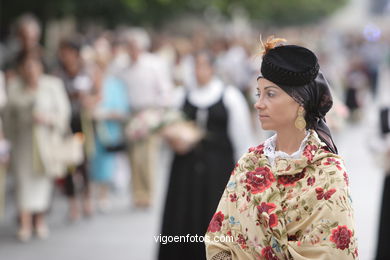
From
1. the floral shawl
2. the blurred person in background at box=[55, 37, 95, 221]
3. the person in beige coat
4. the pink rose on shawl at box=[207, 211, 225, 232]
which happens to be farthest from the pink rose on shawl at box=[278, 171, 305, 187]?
the blurred person in background at box=[55, 37, 95, 221]

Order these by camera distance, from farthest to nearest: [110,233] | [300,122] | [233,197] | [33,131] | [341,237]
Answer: [110,233]
[33,131]
[233,197]
[300,122]
[341,237]

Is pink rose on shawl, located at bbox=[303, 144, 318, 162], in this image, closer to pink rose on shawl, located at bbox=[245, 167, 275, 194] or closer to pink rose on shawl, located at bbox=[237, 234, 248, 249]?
pink rose on shawl, located at bbox=[245, 167, 275, 194]

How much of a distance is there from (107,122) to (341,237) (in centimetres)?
660

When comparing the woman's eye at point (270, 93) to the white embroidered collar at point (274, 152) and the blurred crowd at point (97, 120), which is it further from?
the blurred crowd at point (97, 120)

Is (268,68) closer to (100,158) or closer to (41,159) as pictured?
(41,159)

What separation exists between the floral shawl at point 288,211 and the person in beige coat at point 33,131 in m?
4.99

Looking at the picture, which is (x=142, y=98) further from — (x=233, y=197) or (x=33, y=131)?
(x=233, y=197)

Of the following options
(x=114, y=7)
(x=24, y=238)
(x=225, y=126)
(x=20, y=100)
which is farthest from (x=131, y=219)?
(x=114, y=7)

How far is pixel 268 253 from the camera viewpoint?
307cm

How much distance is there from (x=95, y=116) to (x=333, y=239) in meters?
6.47

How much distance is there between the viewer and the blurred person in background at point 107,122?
30.3ft

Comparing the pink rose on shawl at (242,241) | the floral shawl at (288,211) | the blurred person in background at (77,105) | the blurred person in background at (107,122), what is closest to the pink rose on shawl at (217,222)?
the floral shawl at (288,211)

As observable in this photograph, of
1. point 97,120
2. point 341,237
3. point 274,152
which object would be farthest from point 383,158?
point 97,120

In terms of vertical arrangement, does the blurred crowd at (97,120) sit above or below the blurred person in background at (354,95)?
below
